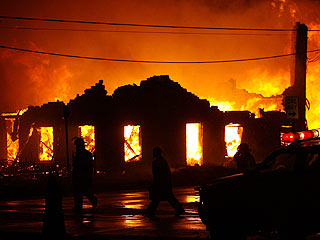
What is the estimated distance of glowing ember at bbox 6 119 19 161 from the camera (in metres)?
45.4

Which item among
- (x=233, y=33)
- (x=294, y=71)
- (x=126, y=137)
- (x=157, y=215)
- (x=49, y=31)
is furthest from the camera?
(x=233, y=33)

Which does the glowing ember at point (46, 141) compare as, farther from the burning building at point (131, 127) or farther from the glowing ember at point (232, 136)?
the glowing ember at point (232, 136)

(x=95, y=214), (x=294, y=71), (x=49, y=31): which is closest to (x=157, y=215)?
(x=95, y=214)

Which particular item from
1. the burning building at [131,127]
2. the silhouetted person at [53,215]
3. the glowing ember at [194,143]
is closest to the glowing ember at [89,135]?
the burning building at [131,127]

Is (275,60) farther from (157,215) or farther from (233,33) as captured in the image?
(157,215)

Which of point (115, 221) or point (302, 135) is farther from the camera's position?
point (115, 221)

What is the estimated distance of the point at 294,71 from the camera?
45.3m

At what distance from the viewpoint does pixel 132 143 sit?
40938mm

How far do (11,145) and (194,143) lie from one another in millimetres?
12820

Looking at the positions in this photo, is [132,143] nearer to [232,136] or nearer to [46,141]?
[46,141]

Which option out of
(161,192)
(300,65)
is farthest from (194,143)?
(161,192)

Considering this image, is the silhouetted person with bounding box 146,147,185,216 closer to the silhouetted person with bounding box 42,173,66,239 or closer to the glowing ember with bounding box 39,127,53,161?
the silhouetted person with bounding box 42,173,66,239

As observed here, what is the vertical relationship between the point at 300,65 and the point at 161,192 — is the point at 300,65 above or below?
above

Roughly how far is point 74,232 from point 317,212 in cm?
503
